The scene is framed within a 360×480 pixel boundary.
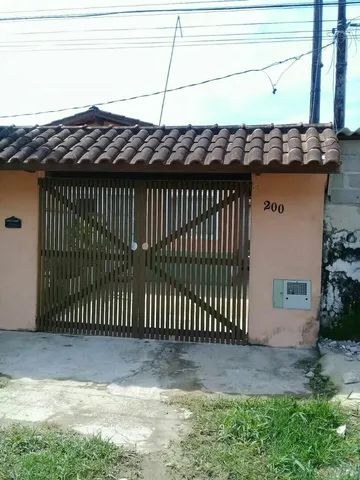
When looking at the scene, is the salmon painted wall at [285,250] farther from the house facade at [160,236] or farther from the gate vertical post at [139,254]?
the gate vertical post at [139,254]

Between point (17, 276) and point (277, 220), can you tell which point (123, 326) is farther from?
point (277, 220)

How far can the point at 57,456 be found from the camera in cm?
356

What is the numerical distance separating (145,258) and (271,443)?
146 inches

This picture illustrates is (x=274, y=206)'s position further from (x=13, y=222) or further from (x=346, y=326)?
(x=13, y=222)

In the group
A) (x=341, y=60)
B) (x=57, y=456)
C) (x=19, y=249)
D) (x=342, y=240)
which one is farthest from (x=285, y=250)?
(x=341, y=60)

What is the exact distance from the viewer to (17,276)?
746 centimetres

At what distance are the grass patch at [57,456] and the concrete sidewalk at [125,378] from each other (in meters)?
0.25

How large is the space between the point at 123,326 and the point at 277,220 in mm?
2576

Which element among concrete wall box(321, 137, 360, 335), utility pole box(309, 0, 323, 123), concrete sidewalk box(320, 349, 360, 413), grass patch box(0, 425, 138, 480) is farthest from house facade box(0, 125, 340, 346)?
utility pole box(309, 0, 323, 123)

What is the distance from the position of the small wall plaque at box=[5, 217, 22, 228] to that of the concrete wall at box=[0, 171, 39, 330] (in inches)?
1.9

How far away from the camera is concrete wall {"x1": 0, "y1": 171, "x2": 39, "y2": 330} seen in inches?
290

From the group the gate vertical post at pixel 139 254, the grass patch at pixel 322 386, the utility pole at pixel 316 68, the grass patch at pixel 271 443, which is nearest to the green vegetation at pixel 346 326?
the grass patch at pixel 322 386

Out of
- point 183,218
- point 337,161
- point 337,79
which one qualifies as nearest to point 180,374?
point 183,218

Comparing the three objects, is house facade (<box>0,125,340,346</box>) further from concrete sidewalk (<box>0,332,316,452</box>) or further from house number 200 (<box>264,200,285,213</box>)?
concrete sidewalk (<box>0,332,316,452</box>)
